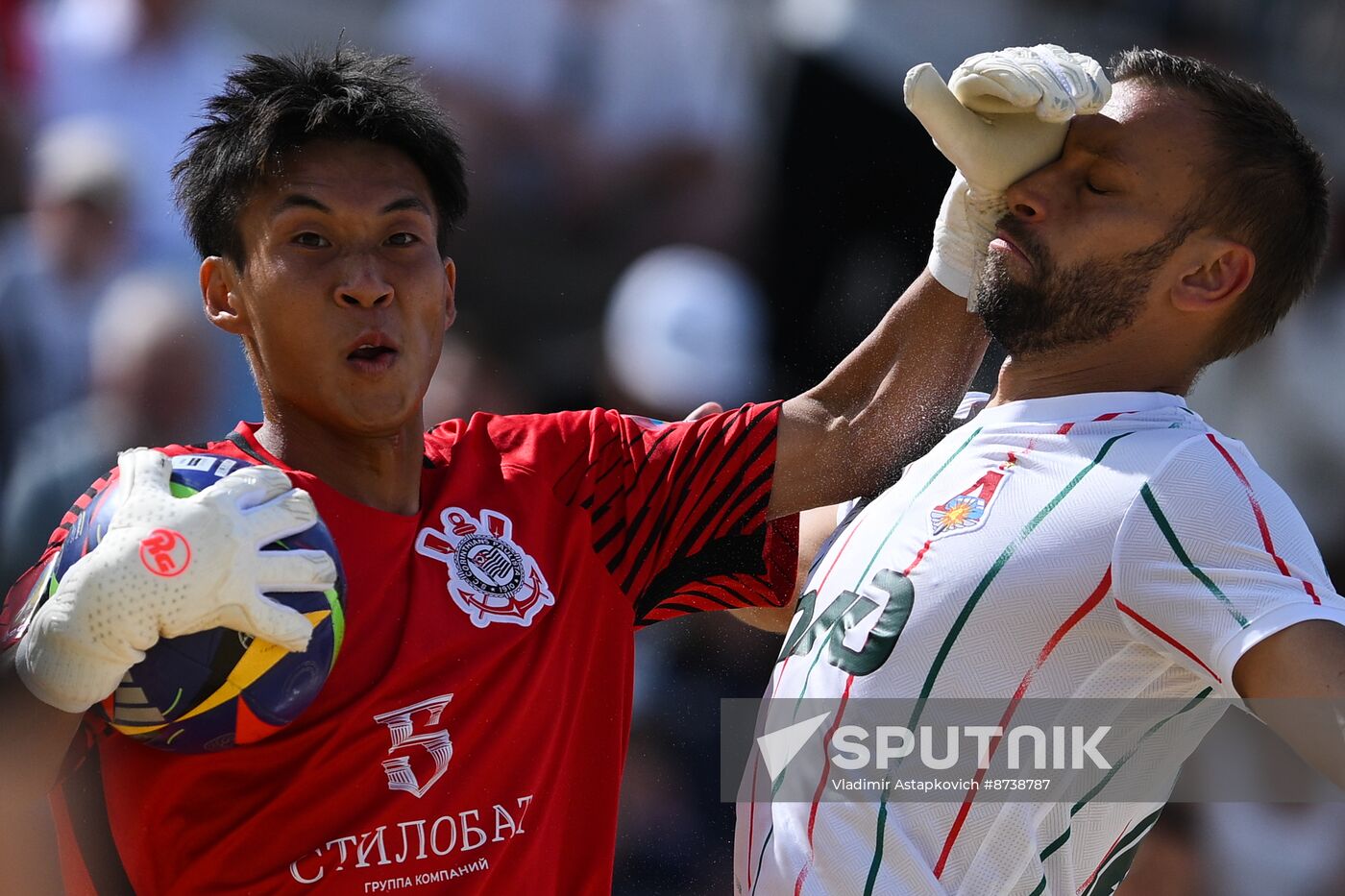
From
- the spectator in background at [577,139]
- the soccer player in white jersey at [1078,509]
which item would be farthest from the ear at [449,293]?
the spectator in background at [577,139]

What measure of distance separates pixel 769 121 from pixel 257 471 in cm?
455

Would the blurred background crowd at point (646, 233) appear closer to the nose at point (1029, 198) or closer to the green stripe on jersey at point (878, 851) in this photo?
the green stripe on jersey at point (878, 851)

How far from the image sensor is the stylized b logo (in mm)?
2654

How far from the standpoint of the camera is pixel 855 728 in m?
2.72

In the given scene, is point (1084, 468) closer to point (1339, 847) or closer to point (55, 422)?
point (55, 422)

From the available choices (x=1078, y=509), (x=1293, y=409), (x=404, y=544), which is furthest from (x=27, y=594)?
(x=1293, y=409)

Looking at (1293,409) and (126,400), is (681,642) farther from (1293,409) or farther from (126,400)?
(1293,409)

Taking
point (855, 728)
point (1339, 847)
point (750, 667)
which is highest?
point (855, 728)

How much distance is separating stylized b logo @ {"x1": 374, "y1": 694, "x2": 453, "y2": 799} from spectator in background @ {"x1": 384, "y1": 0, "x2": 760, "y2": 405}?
137 inches

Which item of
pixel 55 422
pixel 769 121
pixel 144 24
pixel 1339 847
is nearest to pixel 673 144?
pixel 769 121

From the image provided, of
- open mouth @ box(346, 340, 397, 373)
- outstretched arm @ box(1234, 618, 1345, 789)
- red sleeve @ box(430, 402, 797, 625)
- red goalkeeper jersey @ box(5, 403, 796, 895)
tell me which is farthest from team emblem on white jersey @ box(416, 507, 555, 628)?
outstretched arm @ box(1234, 618, 1345, 789)

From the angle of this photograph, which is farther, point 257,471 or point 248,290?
point 248,290

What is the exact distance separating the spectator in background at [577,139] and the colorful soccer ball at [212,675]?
3.64 m

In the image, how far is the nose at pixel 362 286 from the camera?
281 centimetres
